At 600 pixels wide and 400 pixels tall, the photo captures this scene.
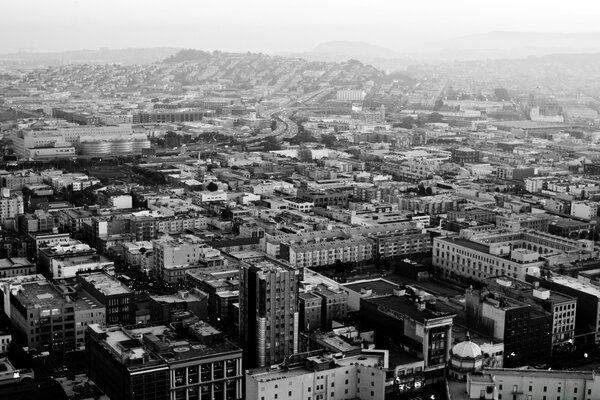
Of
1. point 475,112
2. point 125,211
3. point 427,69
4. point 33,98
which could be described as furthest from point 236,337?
point 427,69

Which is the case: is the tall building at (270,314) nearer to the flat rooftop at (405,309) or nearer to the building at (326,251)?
the flat rooftop at (405,309)

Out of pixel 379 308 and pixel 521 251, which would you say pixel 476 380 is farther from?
pixel 521 251

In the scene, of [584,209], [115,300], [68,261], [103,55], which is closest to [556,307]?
[115,300]

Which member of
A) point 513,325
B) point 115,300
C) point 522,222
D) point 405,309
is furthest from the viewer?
point 522,222

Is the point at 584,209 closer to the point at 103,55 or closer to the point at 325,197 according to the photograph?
the point at 325,197

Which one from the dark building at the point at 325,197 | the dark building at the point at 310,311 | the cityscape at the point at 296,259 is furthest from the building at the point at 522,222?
the dark building at the point at 310,311

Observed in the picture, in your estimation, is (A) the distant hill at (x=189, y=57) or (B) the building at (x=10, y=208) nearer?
(B) the building at (x=10, y=208)
